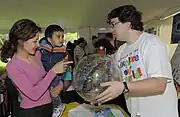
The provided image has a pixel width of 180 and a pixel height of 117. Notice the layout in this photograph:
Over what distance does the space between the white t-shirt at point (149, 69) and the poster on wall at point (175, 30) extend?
316cm

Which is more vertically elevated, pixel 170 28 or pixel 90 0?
pixel 90 0

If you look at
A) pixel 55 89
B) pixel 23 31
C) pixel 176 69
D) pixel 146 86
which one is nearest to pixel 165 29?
pixel 176 69

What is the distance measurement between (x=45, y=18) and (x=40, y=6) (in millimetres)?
1225

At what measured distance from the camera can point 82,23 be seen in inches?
281

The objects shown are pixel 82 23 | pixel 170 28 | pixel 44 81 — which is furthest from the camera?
pixel 82 23

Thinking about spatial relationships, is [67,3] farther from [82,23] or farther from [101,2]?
[82,23]

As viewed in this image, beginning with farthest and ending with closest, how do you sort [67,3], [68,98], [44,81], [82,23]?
1. [82,23]
2. [67,3]
3. [68,98]
4. [44,81]

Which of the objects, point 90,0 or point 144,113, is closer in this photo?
point 144,113

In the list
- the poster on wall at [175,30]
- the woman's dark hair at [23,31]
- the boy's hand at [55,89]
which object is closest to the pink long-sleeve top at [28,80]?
the woman's dark hair at [23,31]

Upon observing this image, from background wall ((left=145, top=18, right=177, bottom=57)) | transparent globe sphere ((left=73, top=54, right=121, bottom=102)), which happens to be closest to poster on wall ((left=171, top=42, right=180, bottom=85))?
transparent globe sphere ((left=73, top=54, right=121, bottom=102))

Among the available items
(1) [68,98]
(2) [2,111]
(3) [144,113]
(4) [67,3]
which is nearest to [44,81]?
(3) [144,113]

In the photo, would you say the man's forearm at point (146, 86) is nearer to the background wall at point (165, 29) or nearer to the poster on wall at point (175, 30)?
the poster on wall at point (175, 30)

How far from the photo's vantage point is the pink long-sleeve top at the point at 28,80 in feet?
4.51

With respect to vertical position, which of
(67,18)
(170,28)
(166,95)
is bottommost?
(166,95)
